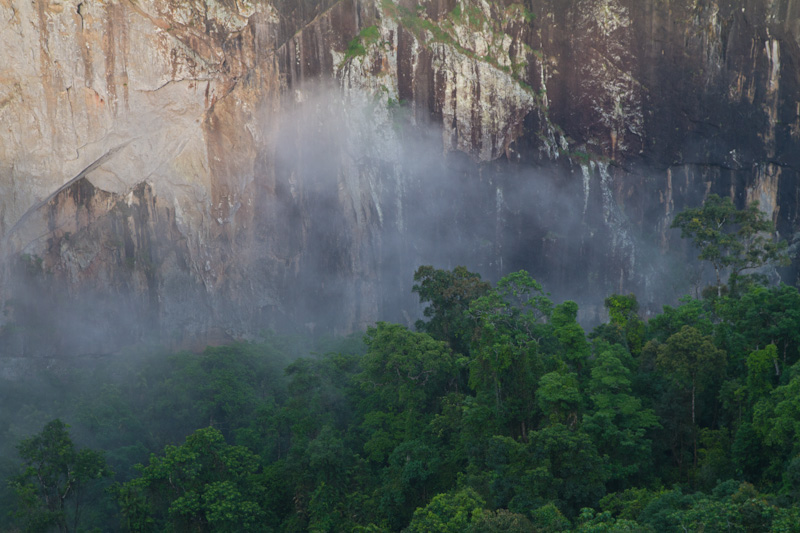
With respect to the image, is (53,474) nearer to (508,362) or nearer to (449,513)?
(449,513)

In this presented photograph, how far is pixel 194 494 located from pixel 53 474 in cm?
389

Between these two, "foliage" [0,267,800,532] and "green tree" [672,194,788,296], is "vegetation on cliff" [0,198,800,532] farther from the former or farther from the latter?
"green tree" [672,194,788,296]

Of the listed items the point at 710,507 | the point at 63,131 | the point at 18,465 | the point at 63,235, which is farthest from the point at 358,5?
the point at 710,507

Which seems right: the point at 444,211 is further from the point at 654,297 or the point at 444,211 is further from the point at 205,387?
the point at 205,387

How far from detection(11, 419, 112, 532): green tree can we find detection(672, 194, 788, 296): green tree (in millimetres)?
22122

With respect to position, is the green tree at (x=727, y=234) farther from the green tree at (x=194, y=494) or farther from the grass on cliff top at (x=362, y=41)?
the green tree at (x=194, y=494)

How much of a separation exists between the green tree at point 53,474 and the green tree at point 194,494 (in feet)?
3.93

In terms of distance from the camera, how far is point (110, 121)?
115 ft

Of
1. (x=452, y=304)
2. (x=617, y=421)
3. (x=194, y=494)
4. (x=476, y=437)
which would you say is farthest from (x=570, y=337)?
(x=194, y=494)

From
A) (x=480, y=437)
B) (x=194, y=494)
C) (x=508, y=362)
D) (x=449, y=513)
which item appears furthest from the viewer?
(x=508, y=362)

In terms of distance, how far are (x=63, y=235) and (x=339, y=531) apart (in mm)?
20153

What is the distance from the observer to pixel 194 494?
2173 cm

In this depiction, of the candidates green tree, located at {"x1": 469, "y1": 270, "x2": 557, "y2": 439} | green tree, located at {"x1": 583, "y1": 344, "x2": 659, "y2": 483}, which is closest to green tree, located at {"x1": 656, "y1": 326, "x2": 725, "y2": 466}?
green tree, located at {"x1": 583, "y1": 344, "x2": 659, "y2": 483}

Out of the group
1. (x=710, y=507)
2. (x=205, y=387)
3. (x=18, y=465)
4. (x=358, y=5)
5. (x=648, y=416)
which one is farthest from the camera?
(x=358, y=5)
